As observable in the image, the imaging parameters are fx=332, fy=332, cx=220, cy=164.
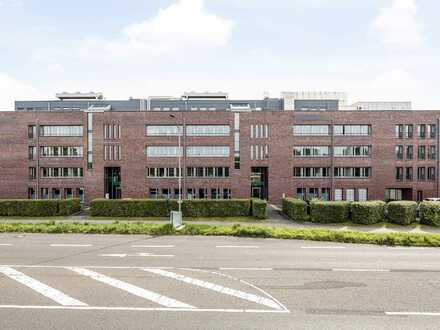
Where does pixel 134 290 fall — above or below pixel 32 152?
below

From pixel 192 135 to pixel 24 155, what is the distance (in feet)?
84.7

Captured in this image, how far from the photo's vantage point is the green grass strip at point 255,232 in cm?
1720

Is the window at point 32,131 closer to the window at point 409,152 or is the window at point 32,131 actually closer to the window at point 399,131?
the window at point 399,131

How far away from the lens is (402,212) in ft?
100

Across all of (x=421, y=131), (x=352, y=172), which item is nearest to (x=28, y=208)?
(x=352, y=172)

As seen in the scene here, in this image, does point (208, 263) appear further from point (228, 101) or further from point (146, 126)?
point (228, 101)

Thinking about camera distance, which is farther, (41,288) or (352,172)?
(352,172)

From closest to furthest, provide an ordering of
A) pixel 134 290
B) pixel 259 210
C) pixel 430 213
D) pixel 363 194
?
pixel 134 290 → pixel 430 213 → pixel 259 210 → pixel 363 194

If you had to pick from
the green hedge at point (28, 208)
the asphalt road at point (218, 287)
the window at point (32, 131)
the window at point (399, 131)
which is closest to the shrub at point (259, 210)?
the asphalt road at point (218, 287)

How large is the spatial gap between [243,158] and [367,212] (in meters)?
22.0

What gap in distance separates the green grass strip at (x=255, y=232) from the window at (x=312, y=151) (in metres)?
31.5

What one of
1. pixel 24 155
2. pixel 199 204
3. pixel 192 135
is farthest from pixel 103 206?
pixel 24 155

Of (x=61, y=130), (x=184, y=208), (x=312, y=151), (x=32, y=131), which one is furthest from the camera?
(x=32, y=131)

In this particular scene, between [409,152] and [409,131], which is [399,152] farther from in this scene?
[409,131]
